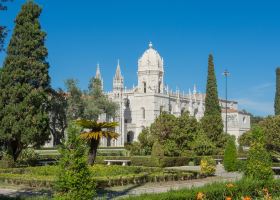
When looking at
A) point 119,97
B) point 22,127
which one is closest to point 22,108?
point 22,127

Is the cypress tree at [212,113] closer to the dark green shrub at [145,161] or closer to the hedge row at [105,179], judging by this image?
the dark green shrub at [145,161]

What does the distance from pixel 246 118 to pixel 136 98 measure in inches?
1359

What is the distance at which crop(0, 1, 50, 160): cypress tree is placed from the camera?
30.2 m

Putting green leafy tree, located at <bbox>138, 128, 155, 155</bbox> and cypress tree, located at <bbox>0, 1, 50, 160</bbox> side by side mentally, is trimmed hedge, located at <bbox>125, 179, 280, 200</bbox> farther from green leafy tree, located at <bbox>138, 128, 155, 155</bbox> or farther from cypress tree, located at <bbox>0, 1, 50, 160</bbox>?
green leafy tree, located at <bbox>138, 128, 155, 155</bbox>

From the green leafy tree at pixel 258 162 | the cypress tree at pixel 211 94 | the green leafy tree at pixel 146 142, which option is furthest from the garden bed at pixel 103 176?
the cypress tree at pixel 211 94

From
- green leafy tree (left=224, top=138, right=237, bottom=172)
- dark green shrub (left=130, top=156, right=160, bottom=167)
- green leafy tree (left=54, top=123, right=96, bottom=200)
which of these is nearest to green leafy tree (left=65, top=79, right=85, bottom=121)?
dark green shrub (left=130, top=156, right=160, bottom=167)

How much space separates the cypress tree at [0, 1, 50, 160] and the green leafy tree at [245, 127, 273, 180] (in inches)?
614

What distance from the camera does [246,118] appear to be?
113250mm

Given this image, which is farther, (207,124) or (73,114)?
(73,114)

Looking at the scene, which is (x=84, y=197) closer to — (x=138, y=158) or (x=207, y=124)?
(x=138, y=158)

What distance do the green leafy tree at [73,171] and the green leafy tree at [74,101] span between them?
42.0 m

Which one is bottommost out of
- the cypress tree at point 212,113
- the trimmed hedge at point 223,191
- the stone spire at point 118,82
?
the trimmed hedge at point 223,191

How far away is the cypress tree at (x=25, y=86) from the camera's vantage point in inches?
1190

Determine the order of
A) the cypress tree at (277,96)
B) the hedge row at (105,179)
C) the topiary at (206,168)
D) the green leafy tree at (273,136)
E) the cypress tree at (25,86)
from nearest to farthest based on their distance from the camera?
the hedge row at (105,179)
the topiary at (206,168)
the cypress tree at (25,86)
the green leafy tree at (273,136)
the cypress tree at (277,96)
